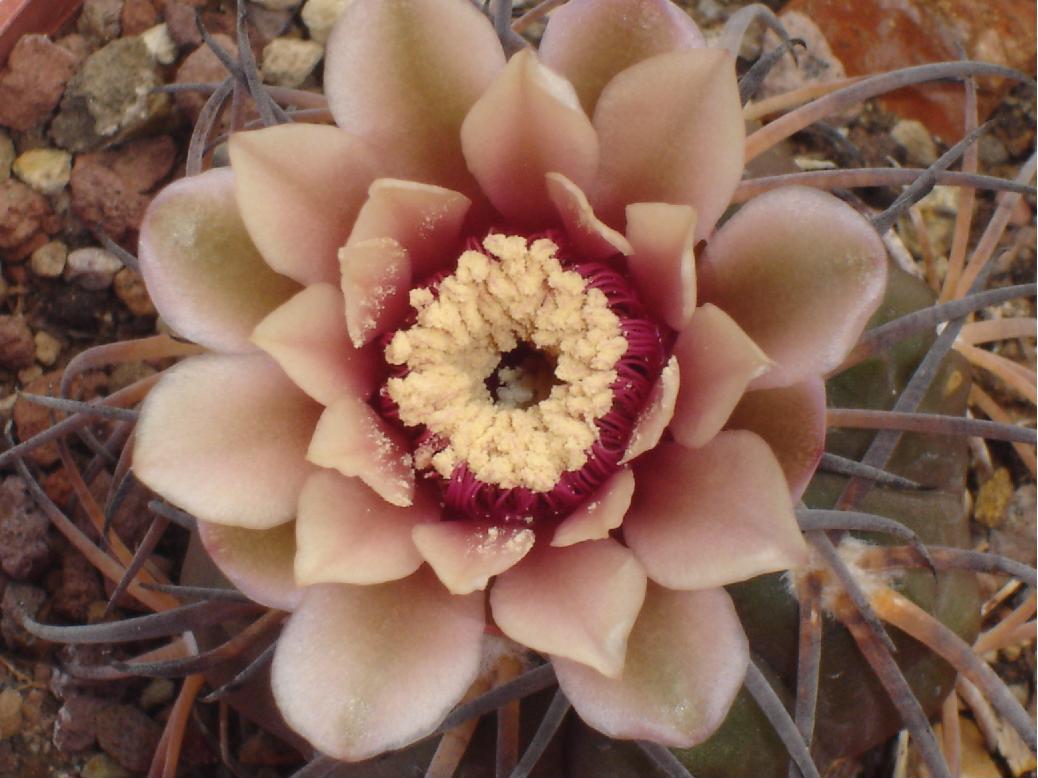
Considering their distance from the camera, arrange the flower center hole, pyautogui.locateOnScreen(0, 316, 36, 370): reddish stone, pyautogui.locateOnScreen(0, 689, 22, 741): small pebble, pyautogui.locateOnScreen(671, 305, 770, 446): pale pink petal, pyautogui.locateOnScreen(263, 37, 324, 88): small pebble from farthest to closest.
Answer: pyautogui.locateOnScreen(263, 37, 324, 88): small pebble < pyautogui.locateOnScreen(0, 316, 36, 370): reddish stone < pyautogui.locateOnScreen(0, 689, 22, 741): small pebble < the flower center hole < pyautogui.locateOnScreen(671, 305, 770, 446): pale pink petal

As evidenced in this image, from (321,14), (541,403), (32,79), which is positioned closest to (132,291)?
(32,79)

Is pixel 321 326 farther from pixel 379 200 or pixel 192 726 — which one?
pixel 192 726

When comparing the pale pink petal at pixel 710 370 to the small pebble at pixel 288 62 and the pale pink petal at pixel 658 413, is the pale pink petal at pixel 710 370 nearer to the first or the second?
the pale pink petal at pixel 658 413

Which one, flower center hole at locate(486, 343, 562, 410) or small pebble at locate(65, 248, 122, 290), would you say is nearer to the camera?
flower center hole at locate(486, 343, 562, 410)

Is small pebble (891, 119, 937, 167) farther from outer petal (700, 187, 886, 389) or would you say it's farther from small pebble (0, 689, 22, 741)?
small pebble (0, 689, 22, 741)

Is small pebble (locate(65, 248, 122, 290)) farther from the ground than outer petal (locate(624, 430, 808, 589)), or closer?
closer

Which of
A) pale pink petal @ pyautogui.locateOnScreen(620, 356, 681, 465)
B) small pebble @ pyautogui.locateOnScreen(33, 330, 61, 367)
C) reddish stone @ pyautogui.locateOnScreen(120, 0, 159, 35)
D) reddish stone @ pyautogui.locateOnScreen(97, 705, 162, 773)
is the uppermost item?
pale pink petal @ pyautogui.locateOnScreen(620, 356, 681, 465)

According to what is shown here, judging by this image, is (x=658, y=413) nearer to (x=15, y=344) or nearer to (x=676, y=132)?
(x=676, y=132)

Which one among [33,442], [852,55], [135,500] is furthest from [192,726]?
[852,55]

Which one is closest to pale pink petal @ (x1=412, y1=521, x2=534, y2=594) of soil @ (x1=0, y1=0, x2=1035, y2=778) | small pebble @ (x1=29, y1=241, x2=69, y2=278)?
soil @ (x1=0, y1=0, x2=1035, y2=778)
